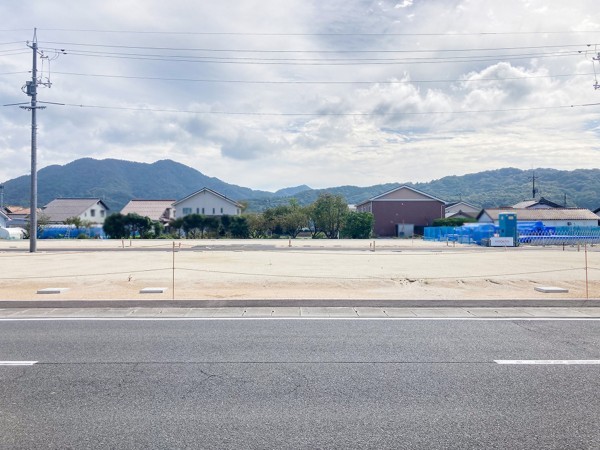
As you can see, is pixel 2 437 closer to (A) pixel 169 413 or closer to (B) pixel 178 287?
(A) pixel 169 413

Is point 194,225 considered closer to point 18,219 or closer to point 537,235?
point 537,235

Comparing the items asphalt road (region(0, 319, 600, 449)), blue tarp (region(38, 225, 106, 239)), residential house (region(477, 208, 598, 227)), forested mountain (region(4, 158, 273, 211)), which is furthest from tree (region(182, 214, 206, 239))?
forested mountain (region(4, 158, 273, 211))

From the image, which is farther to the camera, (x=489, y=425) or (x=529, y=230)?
(x=529, y=230)

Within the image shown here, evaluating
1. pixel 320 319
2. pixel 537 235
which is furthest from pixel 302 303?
pixel 537 235

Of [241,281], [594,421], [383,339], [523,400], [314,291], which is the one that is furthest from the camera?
[241,281]

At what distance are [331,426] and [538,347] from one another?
4361mm

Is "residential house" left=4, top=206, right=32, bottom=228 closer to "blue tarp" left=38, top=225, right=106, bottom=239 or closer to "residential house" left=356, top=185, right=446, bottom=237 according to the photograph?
"blue tarp" left=38, top=225, right=106, bottom=239

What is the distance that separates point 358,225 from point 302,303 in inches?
2000

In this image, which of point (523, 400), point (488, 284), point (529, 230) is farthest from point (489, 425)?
point (529, 230)

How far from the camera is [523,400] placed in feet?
17.0

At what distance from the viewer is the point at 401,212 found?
7031cm

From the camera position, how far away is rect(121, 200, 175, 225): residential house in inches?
3115

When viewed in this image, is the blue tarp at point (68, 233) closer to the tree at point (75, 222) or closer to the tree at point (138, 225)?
the tree at point (75, 222)

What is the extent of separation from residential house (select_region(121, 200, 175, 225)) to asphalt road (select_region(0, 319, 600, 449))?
73.1 metres
